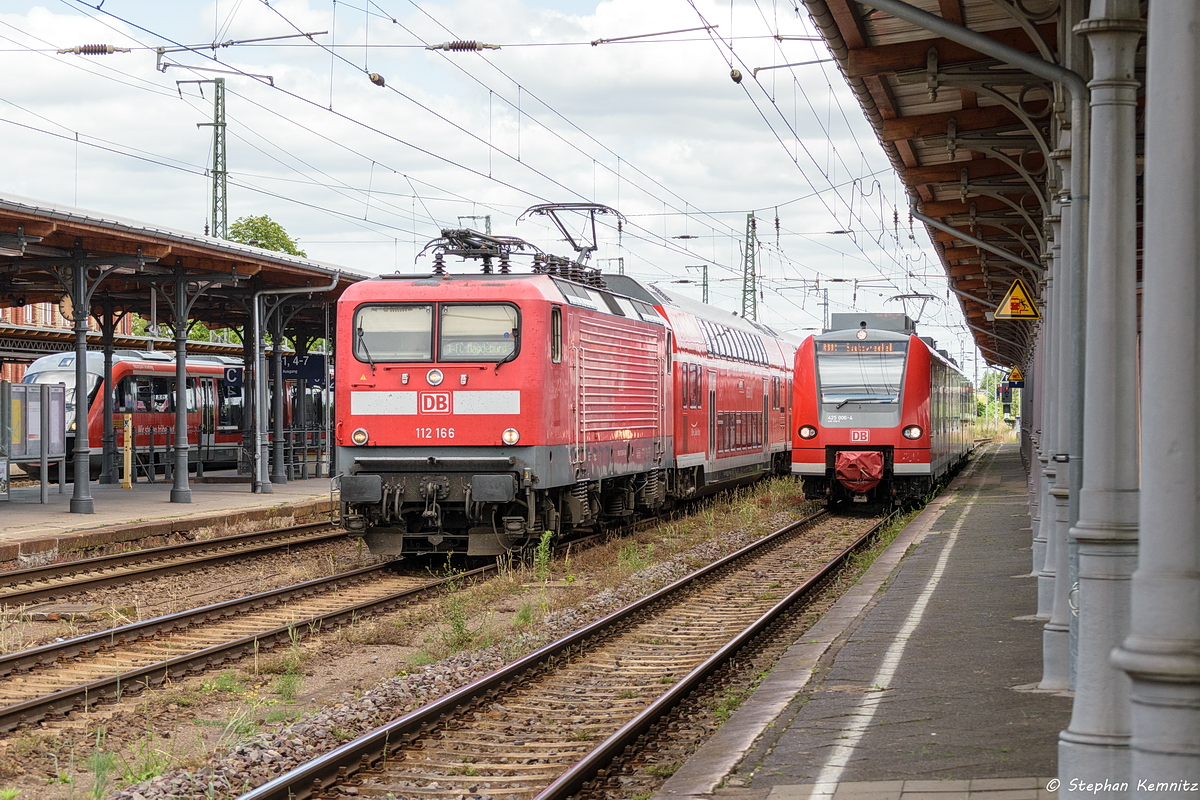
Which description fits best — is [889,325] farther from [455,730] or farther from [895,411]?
[455,730]

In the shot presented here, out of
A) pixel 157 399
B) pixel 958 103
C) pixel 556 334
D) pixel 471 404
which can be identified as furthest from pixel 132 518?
pixel 157 399

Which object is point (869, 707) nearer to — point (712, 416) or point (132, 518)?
point (132, 518)

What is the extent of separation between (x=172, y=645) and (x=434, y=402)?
4.59 m

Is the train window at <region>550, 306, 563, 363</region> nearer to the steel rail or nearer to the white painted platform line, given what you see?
the steel rail

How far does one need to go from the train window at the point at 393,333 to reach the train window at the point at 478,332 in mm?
198

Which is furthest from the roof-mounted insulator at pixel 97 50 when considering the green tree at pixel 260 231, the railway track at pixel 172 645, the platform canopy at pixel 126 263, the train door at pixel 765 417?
the green tree at pixel 260 231

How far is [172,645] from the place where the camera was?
10336 mm

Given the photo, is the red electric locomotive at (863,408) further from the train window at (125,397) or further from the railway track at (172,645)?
→ the train window at (125,397)

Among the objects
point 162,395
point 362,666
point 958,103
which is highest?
point 958,103

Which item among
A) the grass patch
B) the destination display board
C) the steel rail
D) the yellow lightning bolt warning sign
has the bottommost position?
the grass patch

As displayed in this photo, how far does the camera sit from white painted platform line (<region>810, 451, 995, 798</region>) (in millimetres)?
5754

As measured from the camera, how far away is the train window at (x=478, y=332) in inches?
562

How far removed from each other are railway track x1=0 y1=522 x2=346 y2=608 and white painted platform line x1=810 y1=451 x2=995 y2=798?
7.85m

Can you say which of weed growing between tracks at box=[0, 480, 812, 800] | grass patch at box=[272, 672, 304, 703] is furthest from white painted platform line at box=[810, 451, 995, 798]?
grass patch at box=[272, 672, 304, 703]
